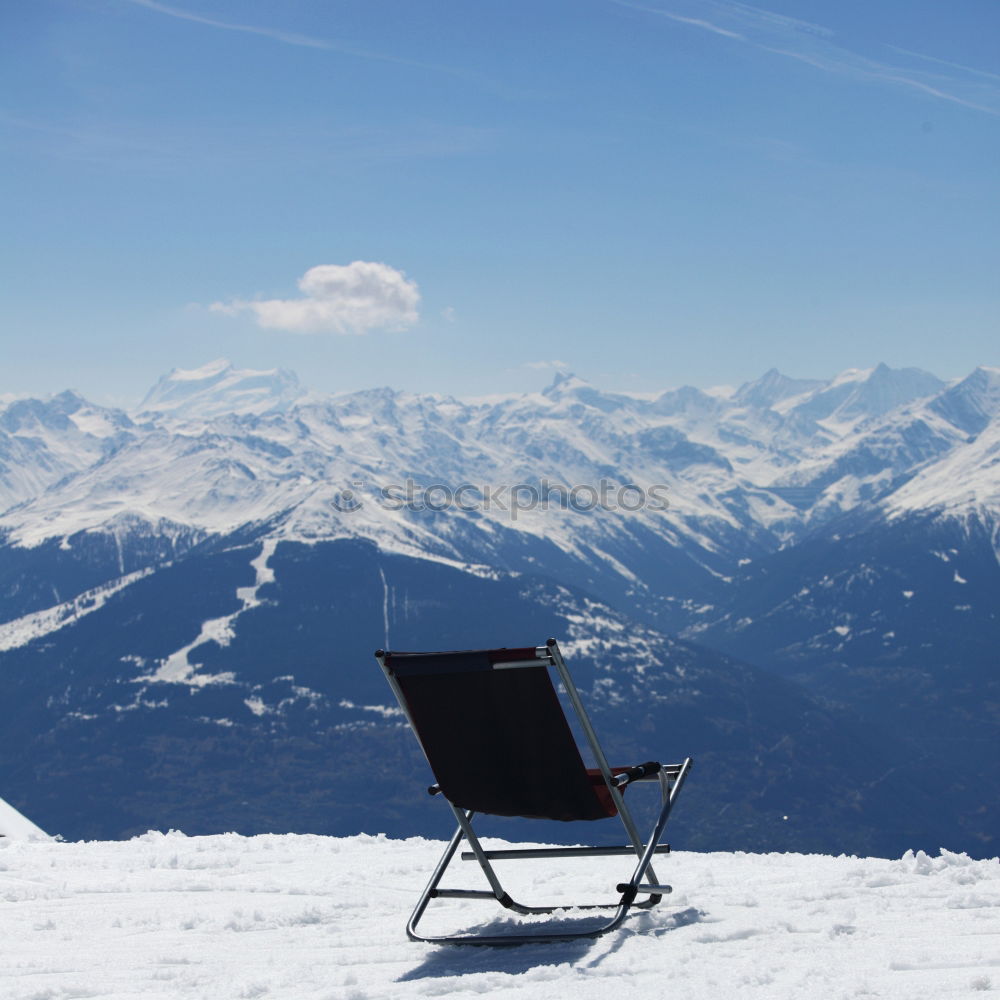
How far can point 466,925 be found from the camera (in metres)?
8.17

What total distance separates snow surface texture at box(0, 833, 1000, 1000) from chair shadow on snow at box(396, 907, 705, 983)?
0.02 m

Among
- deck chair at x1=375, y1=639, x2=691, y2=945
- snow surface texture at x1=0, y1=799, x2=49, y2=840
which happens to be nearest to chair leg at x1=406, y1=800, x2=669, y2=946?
deck chair at x1=375, y1=639, x2=691, y2=945

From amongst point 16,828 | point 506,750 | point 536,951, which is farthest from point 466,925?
point 16,828

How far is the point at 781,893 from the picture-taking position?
8.41m

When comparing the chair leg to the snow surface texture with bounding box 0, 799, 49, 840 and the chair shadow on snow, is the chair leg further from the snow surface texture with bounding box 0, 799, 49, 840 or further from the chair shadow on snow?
the snow surface texture with bounding box 0, 799, 49, 840

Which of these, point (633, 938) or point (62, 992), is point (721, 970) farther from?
point (62, 992)

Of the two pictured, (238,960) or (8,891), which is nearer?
(238,960)

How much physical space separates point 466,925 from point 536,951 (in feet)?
3.58

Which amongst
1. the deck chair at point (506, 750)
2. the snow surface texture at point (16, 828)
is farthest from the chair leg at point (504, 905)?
the snow surface texture at point (16, 828)

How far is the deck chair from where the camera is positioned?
7.21 meters

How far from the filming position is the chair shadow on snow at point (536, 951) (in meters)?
6.82

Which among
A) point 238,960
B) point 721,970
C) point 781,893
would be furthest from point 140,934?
point 781,893

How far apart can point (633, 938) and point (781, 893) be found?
169 cm

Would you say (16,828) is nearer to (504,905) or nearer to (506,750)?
(504,905)
